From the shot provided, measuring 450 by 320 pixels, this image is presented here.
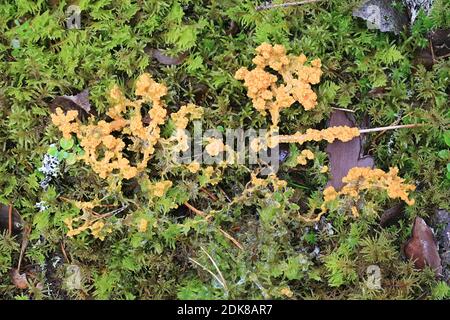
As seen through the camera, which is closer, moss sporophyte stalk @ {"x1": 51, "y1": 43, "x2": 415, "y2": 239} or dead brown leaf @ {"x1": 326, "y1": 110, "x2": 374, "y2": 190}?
moss sporophyte stalk @ {"x1": 51, "y1": 43, "x2": 415, "y2": 239}

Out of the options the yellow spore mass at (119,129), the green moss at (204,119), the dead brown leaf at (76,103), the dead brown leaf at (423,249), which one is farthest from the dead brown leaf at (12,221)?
the dead brown leaf at (423,249)

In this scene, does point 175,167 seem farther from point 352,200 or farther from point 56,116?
point 352,200

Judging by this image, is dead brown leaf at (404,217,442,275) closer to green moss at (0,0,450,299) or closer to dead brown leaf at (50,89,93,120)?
green moss at (0,0,450,299)

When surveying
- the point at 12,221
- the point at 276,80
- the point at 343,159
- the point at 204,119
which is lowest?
the point at 12,221

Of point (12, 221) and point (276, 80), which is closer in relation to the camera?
point (276, 80)

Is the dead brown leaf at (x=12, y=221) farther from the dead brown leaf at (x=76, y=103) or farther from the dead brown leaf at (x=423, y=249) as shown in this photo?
the dead brown leaf at (x=423, y=249)

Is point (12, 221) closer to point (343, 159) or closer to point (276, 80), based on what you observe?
point (276, 80)

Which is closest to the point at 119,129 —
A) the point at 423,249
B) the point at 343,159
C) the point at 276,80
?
the point at 276,80

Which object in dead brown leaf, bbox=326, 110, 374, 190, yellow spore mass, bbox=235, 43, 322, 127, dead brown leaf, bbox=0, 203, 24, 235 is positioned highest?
yellow spore mass, bbox=235, 43, 322, 127

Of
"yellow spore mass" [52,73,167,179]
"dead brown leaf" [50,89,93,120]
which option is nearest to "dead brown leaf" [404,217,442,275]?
"yellow spore mass" [52,73,167,179]
